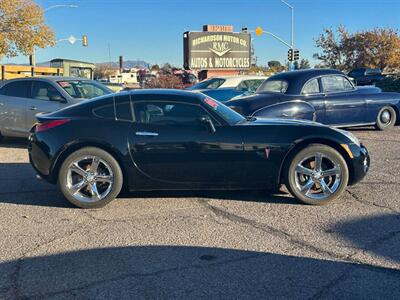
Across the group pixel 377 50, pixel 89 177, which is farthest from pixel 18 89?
pixel 377 50

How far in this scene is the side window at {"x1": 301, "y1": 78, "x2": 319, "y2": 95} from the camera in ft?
33.4

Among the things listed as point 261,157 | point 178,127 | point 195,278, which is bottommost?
point 195,278

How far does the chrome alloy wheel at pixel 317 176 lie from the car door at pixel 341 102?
16.9ft

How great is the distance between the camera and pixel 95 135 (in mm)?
5359

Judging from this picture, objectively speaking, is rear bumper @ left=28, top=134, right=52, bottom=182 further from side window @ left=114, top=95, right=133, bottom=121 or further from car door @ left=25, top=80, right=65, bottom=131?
car door @ left=25, top=80, right=65, bottom=131

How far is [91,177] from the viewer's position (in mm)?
5363

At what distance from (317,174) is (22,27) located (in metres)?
24.4

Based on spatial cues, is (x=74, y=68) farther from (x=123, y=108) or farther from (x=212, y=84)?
(x=123, y=108)

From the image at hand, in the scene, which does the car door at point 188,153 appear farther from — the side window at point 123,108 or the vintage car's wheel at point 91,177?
the vintage car's wheel at point 91,177

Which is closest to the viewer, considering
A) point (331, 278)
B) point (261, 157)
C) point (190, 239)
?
point (331, 278)

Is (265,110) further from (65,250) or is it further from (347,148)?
(65,250)

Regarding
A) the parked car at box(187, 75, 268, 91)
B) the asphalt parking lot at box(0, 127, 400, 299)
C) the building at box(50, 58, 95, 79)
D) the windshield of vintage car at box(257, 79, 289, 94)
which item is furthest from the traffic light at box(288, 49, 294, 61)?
the asphalt parking lot at box(0, 127, 400, 299)

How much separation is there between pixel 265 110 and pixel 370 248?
566 centimetres

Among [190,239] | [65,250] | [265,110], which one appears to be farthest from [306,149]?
[265,110]
